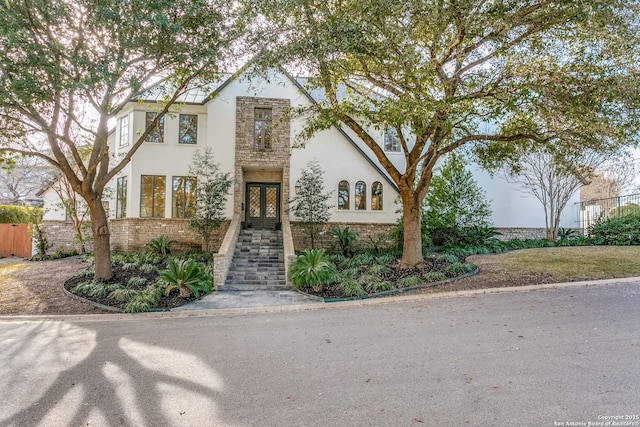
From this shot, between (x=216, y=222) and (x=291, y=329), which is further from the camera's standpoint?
(x=216, y=222)

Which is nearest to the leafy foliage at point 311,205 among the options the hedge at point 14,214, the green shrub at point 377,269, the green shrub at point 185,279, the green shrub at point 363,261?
the green shrub at point 363,261

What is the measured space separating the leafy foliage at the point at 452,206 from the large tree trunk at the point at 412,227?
3.72 metres

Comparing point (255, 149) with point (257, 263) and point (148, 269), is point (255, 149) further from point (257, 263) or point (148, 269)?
point (148, 269)

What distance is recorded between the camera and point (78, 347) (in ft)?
17.1

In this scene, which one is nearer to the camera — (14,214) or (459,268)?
(459,268)

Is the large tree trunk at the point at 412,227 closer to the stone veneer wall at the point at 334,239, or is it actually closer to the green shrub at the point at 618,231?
the stone veneer wall at the point at 334,239

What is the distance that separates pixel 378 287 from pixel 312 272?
1781 mm

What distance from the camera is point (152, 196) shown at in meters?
14.6

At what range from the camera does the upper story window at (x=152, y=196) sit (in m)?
14.6

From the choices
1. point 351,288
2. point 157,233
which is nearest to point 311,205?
point 351,288

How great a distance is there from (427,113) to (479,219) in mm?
9331

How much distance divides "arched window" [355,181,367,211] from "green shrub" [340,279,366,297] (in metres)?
6.79

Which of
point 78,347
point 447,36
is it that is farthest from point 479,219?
point 78,347

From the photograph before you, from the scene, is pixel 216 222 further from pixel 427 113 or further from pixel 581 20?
pixel 581 20
